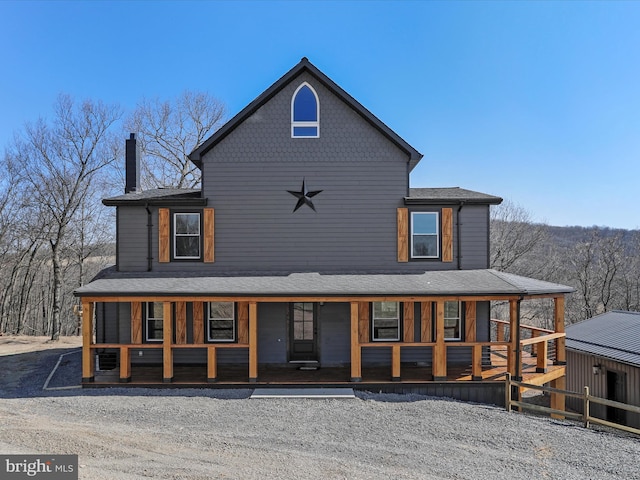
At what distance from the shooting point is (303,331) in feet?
38.1

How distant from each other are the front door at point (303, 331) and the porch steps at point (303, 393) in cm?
204

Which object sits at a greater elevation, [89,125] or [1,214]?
[89,125]

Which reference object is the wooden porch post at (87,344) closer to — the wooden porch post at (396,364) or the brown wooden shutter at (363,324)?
the brown wooden shutter at (363,324)

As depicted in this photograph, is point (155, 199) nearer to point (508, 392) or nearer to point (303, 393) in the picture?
point (303, 393)

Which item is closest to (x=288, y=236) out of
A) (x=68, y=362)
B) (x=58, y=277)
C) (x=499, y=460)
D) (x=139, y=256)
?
(x=139, y=256)

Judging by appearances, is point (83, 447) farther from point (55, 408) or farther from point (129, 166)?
point (129, 166)

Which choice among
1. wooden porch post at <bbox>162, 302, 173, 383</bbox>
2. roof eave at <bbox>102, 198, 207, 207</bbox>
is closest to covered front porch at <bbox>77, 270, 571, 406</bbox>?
wooden porch post at <bbox>162, 302, 173, 383</bbox>

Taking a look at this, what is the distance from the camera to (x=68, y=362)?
12812mm

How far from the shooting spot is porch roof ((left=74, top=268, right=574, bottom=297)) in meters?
9.62

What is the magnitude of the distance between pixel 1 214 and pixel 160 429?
2372cm

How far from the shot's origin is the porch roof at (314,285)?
962 centimetres

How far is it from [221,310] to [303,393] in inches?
149

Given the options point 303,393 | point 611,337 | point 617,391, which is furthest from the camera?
point 611,337

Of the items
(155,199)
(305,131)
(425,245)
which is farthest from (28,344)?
(425,245)
